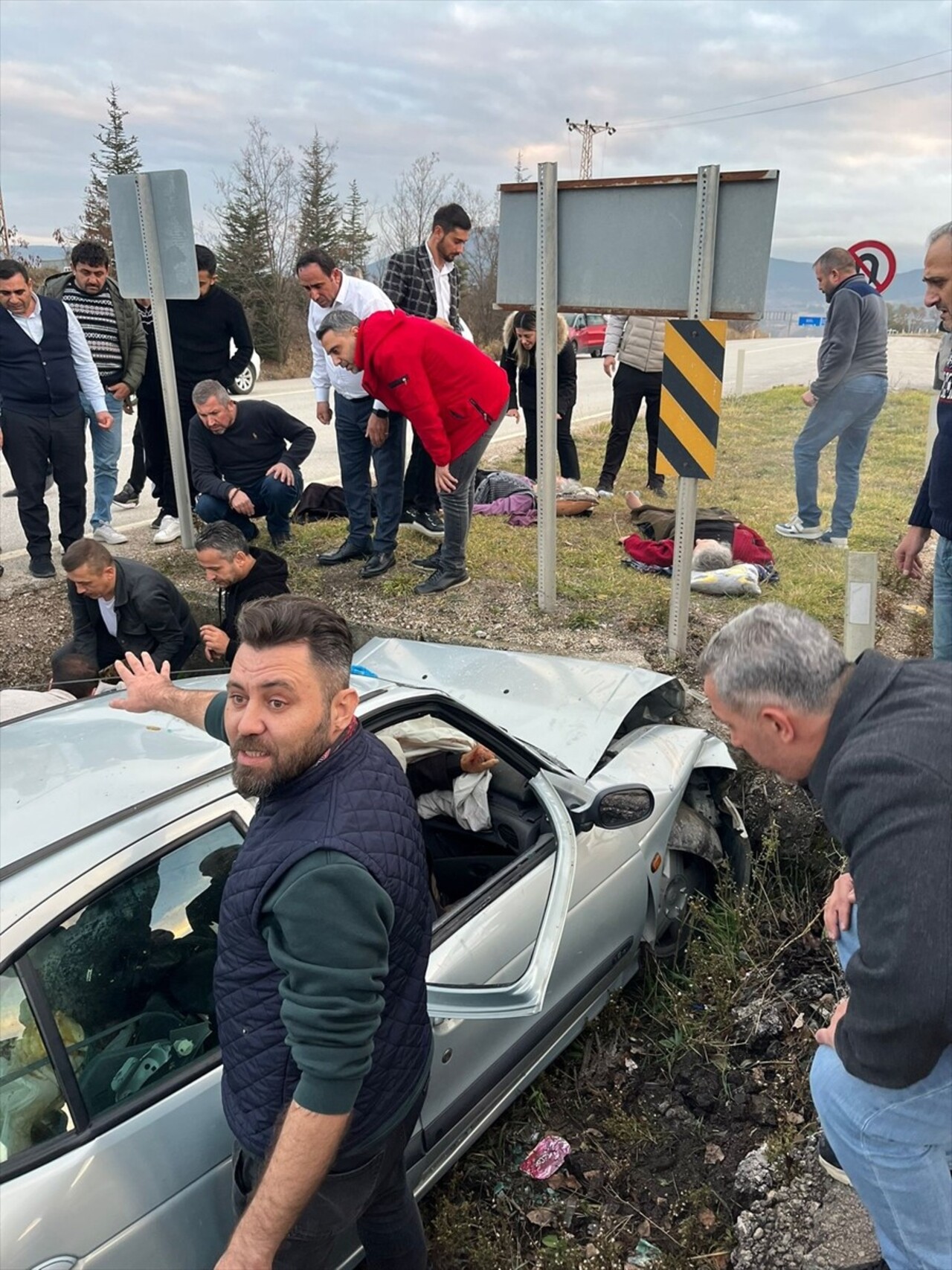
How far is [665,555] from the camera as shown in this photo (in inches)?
246

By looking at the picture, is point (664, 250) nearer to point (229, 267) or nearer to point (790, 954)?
point (790, 954)

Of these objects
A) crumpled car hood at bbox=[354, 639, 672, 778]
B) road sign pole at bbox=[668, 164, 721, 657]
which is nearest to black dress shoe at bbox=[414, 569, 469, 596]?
crumpled car hood at bbox=[354, 639, 672, 778]

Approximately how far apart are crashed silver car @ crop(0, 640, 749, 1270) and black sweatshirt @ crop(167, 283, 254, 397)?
181 inches

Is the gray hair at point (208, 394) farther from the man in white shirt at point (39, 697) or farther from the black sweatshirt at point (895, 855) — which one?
the black sweatshirt at point (895, 855)

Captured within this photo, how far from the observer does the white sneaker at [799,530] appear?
7.24m

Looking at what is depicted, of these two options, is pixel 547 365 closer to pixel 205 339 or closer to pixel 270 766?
pixel 205 339

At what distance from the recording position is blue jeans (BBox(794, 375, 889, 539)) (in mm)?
6539

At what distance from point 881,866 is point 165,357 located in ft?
19.5

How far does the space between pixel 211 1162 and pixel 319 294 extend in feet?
16.1

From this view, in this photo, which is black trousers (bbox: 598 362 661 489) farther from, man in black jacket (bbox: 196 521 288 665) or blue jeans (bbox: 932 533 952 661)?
blue jeans (bbox: 932 533 952 661)

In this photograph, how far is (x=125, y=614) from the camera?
4320 millimetres

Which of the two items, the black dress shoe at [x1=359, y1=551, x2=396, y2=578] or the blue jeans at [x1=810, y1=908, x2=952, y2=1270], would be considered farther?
the black dress shoe at [x1=359, y1=551, x2=396, y2=578]

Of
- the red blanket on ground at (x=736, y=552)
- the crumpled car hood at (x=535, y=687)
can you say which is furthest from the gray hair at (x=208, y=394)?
the red blanket on ground at (x=736, y=552)

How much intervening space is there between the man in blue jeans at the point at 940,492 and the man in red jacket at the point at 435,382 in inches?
90.5
